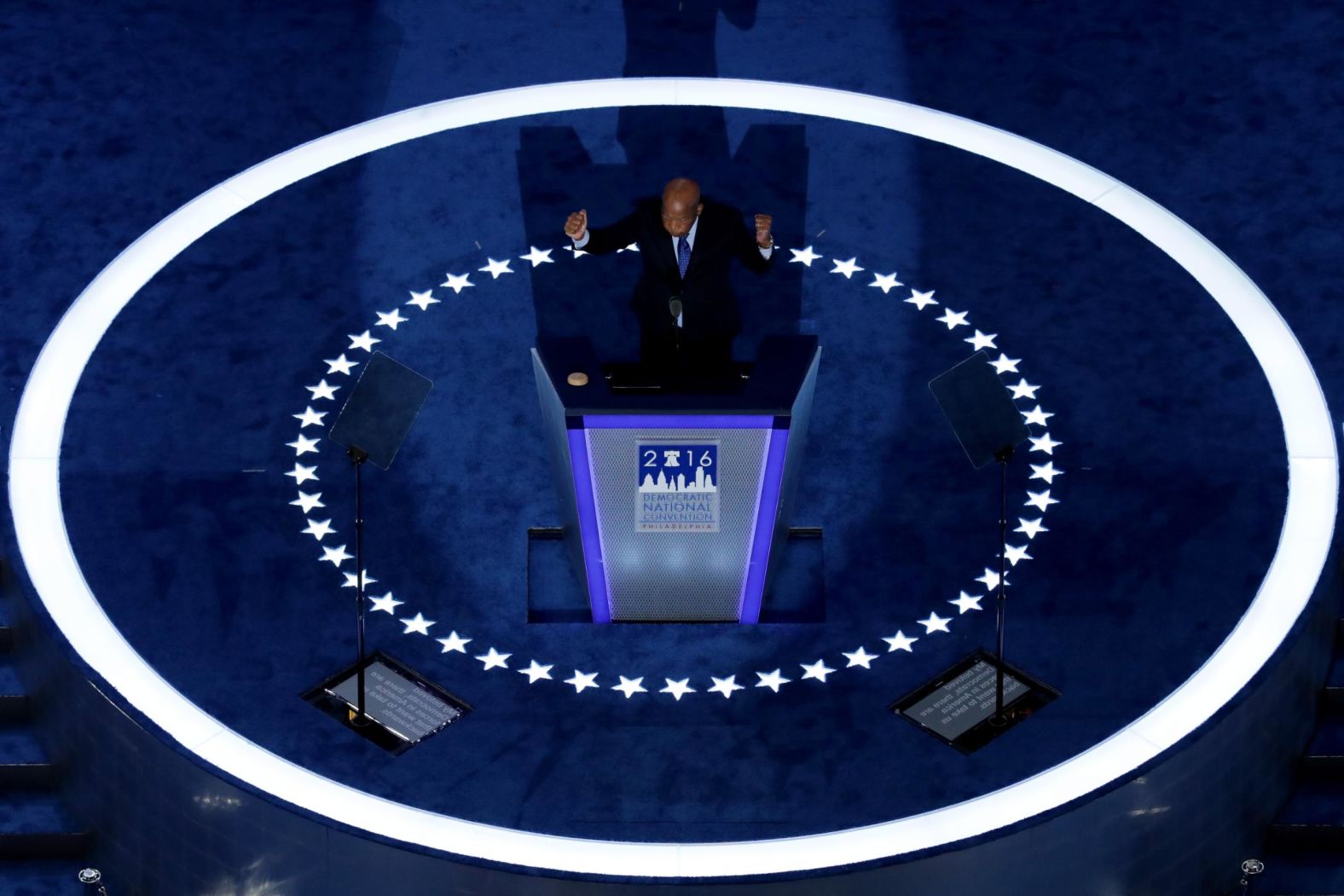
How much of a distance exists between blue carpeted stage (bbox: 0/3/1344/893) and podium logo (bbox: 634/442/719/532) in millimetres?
844

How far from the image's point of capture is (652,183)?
21000mm

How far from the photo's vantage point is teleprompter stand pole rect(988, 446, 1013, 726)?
17250 mm

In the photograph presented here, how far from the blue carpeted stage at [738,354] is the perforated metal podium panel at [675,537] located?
0.17 m

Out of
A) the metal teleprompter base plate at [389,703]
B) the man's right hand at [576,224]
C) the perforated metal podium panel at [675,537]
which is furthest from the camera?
the man's right hand at [576,224]

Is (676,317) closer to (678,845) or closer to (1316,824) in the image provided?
(678,845)

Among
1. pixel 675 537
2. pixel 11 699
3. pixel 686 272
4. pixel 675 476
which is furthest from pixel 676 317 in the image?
pixel 11 699

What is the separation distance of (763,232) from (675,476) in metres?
1.51

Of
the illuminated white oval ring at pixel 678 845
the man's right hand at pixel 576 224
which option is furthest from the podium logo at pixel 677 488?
the illuminated white oval ring at pixel 678 845

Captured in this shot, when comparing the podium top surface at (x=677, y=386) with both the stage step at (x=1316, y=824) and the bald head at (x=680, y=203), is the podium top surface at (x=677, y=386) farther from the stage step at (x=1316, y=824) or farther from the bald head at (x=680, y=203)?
the stage step at (x=1316, y=824)

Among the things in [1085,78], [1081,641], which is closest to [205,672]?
[1081,641]

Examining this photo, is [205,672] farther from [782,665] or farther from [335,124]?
[335,124]

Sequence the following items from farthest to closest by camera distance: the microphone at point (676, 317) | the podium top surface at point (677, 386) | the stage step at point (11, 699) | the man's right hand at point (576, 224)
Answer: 1. the stage step at point (11, 699)
2. the microphone at point (676, 317)
3. the man's right hand at point (576, 224)
4. the podium top surface at point (677, 386)

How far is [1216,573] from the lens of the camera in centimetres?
1809

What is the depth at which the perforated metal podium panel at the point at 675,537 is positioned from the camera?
1703 cm
